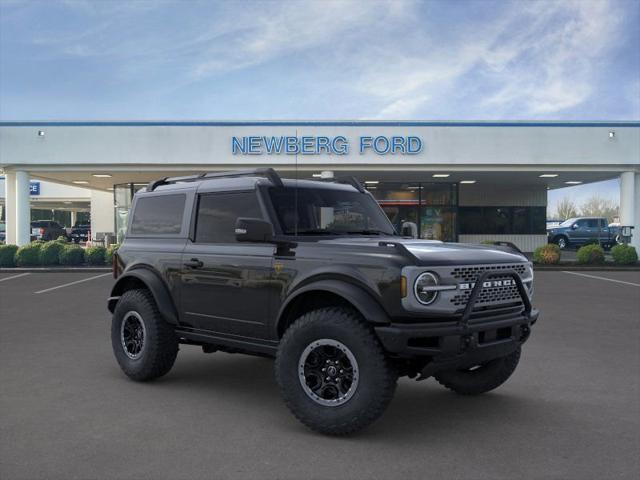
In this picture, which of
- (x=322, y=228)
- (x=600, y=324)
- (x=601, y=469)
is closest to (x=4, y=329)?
(x=322, y=228)

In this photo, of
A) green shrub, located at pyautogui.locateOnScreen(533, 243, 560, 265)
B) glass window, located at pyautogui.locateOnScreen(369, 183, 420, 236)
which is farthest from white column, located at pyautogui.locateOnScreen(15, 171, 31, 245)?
green shrub, located at pyautogui.locateOnScreen(533, 243, 560, 265)

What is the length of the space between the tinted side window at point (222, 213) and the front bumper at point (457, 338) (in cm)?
182

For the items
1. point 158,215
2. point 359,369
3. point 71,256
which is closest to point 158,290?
point 158,215

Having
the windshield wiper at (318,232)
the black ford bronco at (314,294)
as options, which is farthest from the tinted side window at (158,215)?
the windshield wiper at (318,232)

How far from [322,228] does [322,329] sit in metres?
1.27

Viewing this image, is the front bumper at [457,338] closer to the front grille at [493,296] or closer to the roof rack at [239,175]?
the front grille at [493,296]

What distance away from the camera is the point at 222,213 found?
5.78 meters

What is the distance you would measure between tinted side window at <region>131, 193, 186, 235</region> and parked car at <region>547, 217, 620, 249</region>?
1296 inches

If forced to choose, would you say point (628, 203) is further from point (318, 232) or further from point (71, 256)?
point (318, 232)

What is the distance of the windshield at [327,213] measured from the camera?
5.44 metres

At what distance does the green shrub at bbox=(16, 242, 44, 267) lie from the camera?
70.8ft

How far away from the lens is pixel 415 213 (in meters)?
27.8

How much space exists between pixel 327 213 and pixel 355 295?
4.69 ft

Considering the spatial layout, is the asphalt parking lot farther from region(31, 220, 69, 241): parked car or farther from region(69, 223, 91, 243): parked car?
region(69, 223, 91, 243): parked car
